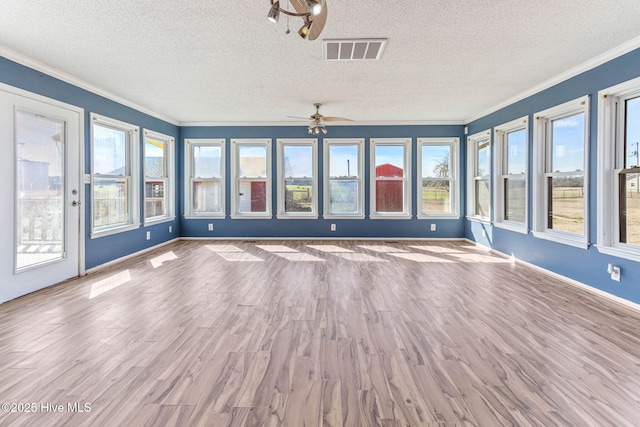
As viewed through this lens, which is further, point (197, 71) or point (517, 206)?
point (517, 206)

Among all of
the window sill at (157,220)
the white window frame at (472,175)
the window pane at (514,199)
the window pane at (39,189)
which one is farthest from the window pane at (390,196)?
the window pane at (39,189)

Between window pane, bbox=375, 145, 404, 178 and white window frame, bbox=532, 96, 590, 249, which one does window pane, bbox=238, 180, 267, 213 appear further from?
white window frame, bbox=532, 96, 590, 249

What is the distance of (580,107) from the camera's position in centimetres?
386

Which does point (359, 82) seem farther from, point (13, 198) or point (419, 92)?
point (13, 198)

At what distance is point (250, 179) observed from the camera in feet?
23.8

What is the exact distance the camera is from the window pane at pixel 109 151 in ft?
15.6

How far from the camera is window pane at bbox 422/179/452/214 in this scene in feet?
23.3

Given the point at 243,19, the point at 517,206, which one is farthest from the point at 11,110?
the point at 517,206

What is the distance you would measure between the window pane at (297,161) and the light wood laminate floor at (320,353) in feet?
11.5

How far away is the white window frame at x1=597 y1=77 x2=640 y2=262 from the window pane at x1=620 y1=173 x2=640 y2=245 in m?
0.04

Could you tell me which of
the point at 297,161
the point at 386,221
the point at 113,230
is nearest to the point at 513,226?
the point at 386,221

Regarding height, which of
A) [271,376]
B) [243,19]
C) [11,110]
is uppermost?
[243,19]

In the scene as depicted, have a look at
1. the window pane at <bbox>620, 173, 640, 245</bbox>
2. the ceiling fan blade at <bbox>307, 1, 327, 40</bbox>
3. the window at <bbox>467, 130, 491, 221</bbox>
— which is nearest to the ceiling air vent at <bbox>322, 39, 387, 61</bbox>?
the ceiling fan blade at <bbox>307, 1, 327, 40</bbox>

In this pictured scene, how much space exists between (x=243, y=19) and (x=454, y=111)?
15.1ft
